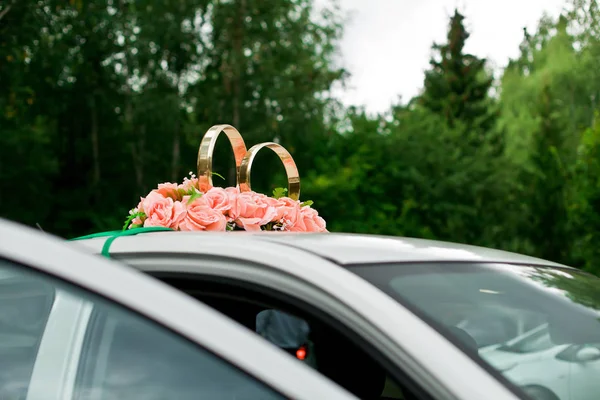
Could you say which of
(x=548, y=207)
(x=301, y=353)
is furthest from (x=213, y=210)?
(x=548, y=207)

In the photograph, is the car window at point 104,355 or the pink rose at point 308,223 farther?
the pink rose at point 308,223

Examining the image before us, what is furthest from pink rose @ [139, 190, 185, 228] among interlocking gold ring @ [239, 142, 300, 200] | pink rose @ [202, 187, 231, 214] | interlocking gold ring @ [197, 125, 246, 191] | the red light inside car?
the red light inside car

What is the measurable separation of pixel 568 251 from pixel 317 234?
26835 mm

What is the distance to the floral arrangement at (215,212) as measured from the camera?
3078 millimetres

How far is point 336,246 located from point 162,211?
112 cm

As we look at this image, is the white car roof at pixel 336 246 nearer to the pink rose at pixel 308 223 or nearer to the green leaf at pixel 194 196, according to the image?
the green leaf at pixel 194 196

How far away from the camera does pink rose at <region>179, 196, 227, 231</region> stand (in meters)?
3.04

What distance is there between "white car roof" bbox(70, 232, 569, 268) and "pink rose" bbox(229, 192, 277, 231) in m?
0.66

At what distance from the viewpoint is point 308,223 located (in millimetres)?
3424

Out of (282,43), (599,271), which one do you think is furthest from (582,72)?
(599,271)

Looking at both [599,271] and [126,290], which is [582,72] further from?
[126,290]

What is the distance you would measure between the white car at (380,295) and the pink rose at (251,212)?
66 centimetres

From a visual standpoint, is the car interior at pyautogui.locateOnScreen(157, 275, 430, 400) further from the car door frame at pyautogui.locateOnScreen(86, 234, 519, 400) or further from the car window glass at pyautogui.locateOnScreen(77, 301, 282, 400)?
the car window glass at pyautogui.locateOnScreen(77, 301, 282, 400)

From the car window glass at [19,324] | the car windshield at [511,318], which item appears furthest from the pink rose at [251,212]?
the car window glass at [19,324]
